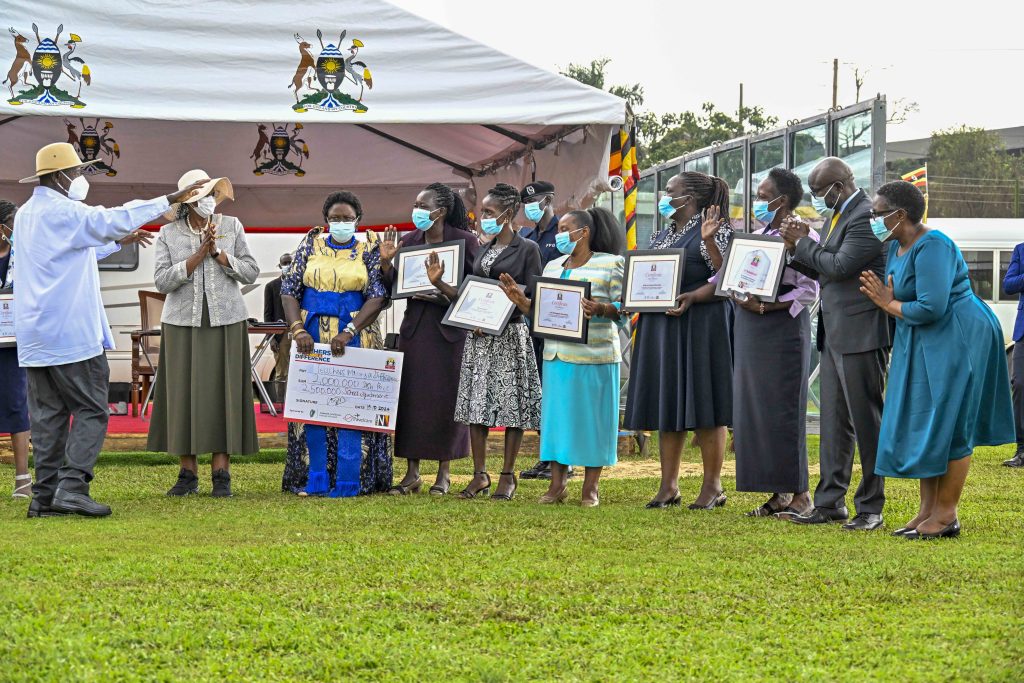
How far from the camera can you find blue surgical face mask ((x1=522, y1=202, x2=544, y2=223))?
368 inches

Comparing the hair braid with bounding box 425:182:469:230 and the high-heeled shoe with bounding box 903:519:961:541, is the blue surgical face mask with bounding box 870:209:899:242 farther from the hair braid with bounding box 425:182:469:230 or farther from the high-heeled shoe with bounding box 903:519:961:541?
the hair braid with bounding box 425:182:469:230

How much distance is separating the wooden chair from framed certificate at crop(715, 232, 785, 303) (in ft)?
24.6

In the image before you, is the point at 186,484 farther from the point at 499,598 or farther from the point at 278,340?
the point at 278,340

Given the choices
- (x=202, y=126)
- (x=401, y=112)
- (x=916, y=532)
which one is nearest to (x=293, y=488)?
(x=401, y=112)

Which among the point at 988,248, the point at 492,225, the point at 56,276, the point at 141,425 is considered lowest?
the point at 141,425

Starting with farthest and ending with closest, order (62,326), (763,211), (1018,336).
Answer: (1018,336)
(763,211)
(62,326)

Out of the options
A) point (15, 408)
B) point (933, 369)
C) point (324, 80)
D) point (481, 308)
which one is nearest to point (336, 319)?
point (481, 308)

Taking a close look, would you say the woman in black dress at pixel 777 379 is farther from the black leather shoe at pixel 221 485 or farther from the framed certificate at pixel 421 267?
the black leather shoe at pixel 221 485

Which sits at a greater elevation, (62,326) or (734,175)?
(734,175)

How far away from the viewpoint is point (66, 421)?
734cm

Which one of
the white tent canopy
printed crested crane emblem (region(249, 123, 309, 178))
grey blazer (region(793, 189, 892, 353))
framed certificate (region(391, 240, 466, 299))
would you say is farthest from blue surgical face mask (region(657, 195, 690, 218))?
printed crested crane emblem (region(249, 123, 309, 178))

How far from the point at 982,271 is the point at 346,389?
13.5 metres

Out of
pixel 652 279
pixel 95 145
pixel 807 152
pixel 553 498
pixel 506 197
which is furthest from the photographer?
pixel 95 145

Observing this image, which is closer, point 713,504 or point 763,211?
point 763,211
